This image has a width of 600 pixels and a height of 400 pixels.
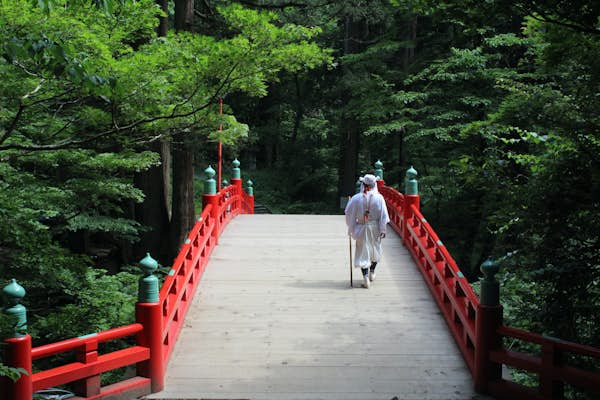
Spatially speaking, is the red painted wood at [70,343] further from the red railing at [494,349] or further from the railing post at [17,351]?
the red railing at [494,349]

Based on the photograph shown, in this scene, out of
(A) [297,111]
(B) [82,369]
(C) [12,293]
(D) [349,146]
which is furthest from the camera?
(A) [297,111]

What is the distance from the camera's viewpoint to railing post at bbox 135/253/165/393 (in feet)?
22.7

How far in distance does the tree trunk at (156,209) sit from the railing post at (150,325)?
928 centimetres

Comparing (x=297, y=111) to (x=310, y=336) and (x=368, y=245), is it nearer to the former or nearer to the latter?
(x=368, y=245)

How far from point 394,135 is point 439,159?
3.63 metres

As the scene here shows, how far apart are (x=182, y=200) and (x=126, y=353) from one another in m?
9.76

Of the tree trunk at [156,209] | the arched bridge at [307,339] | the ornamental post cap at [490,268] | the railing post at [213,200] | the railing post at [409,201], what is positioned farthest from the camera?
the tree trunk at [156,209]

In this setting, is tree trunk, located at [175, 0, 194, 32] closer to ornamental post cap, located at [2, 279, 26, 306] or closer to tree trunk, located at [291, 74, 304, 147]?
ornamental post cap, located at [2, 279, 26, 306]

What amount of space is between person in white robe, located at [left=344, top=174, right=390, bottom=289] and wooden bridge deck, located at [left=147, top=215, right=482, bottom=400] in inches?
18.1

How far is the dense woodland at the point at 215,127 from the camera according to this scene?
5902 mm

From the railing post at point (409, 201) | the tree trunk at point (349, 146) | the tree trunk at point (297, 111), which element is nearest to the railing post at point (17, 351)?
the railing post at point (409, 201)

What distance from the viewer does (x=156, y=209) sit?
1638 centimetres

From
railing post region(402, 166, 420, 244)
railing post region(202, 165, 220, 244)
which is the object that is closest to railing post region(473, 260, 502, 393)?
railing post region(402, 166, 420, 244)

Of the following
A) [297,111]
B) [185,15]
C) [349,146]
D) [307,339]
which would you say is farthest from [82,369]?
[297,111]
